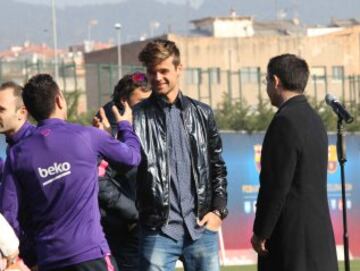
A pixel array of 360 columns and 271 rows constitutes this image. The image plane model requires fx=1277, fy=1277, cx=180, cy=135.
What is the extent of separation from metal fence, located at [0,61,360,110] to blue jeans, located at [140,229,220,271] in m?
26.9

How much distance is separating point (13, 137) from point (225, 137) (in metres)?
15.3

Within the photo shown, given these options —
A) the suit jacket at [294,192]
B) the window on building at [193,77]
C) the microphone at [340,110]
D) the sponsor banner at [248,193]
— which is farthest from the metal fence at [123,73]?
the suit jacket at [294,192]

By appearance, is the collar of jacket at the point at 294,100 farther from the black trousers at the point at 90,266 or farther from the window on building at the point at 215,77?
the window on building at the point at 215,77

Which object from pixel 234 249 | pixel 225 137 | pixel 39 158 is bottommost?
pixel 234 249

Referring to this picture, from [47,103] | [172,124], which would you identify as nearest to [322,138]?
[172,124]

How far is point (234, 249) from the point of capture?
22.0 meters

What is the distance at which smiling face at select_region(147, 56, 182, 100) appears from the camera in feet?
26.6

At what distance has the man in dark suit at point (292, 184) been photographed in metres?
7.75

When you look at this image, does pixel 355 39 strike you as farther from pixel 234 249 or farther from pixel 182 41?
pixel 234 249

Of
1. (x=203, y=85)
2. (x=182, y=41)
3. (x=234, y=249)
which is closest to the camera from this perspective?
(x=234, y=249)

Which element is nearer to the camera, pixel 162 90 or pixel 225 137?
pixel 162 90

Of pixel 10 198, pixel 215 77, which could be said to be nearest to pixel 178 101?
pixel 10 198

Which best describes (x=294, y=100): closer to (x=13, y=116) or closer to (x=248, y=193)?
(x=13, y=116)

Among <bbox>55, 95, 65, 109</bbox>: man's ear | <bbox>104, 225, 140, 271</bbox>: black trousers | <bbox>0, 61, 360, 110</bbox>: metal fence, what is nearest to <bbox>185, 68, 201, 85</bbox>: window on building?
<bbox>0, 61, 360, 110</bbox>: metal fence
